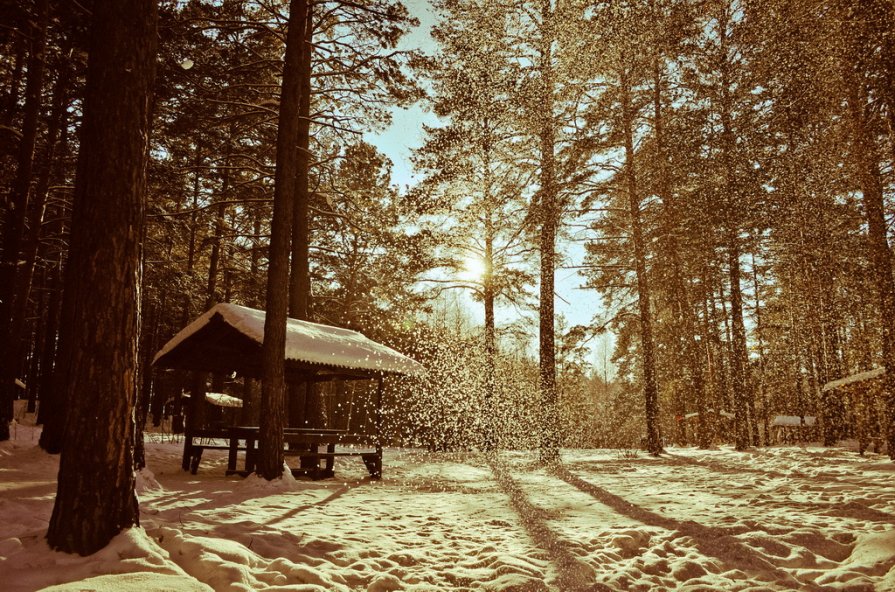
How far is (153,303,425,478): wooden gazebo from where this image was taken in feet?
31.1

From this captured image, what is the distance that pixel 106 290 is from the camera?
3.89m

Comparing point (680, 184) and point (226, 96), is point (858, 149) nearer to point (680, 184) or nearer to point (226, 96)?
point (680, 184)

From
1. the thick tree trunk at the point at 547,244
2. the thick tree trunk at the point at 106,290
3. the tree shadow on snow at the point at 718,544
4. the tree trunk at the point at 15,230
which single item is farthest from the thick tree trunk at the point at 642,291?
the tree trunk at the point at 15,230

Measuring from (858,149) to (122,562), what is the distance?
41.9 feet

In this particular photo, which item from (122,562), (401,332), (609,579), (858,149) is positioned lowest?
(609,579)

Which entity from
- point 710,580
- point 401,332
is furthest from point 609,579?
point 401,332

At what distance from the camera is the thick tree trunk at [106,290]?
3758 mm

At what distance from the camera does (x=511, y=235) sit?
59.0 feet

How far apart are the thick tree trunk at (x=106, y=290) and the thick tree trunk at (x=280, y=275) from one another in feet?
14.7

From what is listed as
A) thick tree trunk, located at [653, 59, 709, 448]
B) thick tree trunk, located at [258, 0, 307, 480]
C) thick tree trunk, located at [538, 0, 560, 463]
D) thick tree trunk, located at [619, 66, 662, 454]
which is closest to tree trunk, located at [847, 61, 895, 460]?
thick tree trunk, located at [619, 66, 662, 454]

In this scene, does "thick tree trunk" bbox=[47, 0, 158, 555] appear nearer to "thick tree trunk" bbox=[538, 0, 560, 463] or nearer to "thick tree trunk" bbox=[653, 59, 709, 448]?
"thick tree trunk" bbox=[538, 0, 560, 463]

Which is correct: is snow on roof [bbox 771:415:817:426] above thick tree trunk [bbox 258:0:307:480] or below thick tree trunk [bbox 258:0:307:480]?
below

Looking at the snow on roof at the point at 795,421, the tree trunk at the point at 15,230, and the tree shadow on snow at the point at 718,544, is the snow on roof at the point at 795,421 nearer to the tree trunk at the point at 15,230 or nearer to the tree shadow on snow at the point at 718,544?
the tree shadow on snow at the point at 718,544

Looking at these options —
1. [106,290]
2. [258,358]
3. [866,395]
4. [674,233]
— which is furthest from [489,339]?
[106,290]
